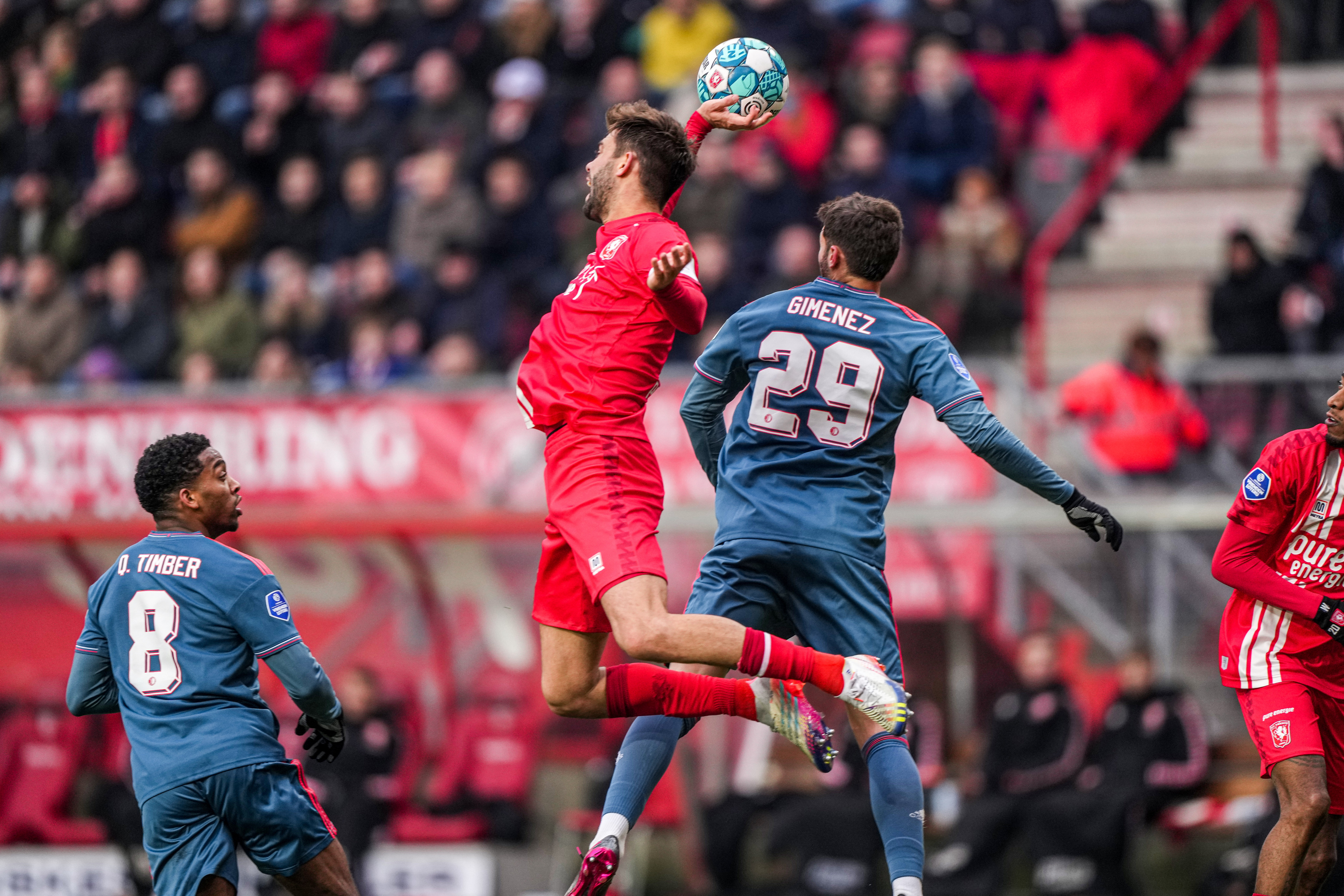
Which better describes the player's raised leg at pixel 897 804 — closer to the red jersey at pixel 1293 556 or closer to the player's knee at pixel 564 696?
the player's knee at pixel 564 696

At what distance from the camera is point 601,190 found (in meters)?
6.97

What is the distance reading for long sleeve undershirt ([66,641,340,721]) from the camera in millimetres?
6570

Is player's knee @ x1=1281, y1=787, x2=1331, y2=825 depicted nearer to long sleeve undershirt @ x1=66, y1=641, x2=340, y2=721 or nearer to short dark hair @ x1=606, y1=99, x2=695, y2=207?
short dark hair @ x1=606, y1=99, x2=695, y2=207

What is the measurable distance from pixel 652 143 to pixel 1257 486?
2.85 m

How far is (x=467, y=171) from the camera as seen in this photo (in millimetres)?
16156

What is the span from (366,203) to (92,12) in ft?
18.5

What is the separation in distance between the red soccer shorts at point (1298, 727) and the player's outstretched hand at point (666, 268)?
10.2 ft

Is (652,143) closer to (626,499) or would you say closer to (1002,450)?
(626,499)

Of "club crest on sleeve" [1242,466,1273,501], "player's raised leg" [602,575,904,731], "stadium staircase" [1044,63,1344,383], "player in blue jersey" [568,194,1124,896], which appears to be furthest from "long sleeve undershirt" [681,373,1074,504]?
"stadium staircase" [1044,63,1344,383]

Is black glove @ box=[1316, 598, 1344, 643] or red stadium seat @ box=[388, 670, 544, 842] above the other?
black glove @ box=[1316, 598, 1344, 643]

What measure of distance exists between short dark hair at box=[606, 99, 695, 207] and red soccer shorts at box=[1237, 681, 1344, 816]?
323 cm

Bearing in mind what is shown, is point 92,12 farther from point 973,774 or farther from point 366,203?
point 973,774

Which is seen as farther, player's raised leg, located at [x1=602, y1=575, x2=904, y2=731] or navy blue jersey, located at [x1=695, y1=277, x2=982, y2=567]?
navy blue jersey, located at [x1=695, y1=277, x2=982, y2=567]

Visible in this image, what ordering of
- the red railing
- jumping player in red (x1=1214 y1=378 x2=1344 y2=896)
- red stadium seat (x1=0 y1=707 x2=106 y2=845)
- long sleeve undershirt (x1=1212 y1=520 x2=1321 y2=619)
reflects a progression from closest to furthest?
1. jumping player in red (x1=1214 y1=378 x2=1344 y2=896)
2. long sleeve undershirt (x1=1212 y1=520 x2=1321 y2=619)
3. red stadium seat (x1=0 y1=707 x2=106 y2=845)
4. the red railing
